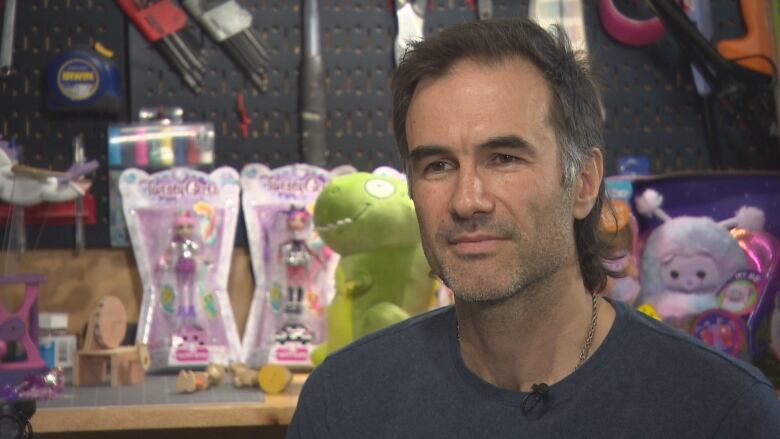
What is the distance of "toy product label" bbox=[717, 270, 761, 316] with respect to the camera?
169 centimetres

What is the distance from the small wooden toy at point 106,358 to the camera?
1.71m

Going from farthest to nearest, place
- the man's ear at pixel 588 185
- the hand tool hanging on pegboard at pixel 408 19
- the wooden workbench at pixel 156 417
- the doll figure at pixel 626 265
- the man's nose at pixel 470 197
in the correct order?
the hand tool hanging on pegboard at pixel 408 19, the doll figure at pixel 626 265, the wooden workbench at pixel 156 417, the man's ear at pixel 588 185, the man's nose at pixel 470 197

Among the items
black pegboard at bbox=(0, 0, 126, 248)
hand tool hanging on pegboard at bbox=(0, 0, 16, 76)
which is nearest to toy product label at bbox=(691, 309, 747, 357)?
black pegboard at bbox=(0, 0, 126, 248)

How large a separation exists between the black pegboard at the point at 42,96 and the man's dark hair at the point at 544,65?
961mm

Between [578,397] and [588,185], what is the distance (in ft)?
0.70

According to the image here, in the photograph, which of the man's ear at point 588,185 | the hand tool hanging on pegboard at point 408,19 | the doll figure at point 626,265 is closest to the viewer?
the man's ear at point 588,185

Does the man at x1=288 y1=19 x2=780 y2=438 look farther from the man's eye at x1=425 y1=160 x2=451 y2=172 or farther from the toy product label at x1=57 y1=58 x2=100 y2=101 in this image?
the toy product label at x1=57 y1=58 x2=100 y2=101

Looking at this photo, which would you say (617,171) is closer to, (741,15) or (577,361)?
(741,15)

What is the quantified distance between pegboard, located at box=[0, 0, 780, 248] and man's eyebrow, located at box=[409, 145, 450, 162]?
2.99ft

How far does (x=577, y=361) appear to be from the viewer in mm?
1056

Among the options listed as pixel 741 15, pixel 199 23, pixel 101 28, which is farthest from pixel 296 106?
pixel 741 15

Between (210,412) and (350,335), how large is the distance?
28 centimetres

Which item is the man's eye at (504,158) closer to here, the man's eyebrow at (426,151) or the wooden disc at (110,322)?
the man's eyebrow at (426,151)

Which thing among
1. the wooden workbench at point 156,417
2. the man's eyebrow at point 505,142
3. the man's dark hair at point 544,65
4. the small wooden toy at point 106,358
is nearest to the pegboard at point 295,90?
the small wooden toy at point 106,358
